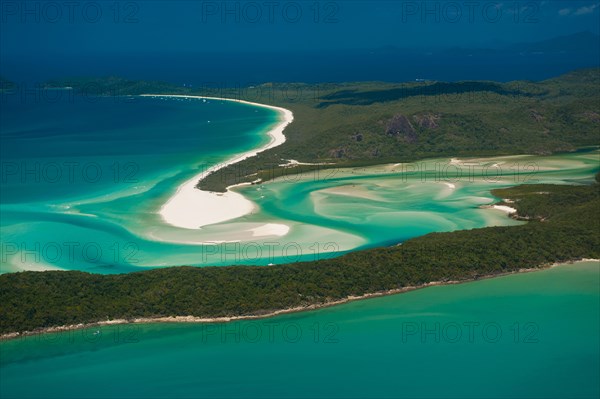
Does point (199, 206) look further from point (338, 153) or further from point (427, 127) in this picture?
point (427, 127)

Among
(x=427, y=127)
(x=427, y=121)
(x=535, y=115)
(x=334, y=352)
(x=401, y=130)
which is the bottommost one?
(x=334, y=352)

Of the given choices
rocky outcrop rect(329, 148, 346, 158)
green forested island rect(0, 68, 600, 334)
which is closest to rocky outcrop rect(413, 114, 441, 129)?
green forested island rect(0, 68, 600, 334)

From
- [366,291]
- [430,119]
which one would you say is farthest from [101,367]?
[430,119]

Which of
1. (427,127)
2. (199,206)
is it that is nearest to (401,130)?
(427,127)

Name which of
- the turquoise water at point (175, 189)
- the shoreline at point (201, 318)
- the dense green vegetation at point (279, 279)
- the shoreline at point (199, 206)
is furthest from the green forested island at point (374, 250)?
the turquoise water at point (175, 189)

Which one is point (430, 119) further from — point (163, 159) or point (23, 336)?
point (23, 336)

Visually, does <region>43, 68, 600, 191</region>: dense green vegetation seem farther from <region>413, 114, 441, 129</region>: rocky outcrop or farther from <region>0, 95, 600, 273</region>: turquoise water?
<region>0, 95, 600, 273</region>: turquoise water
